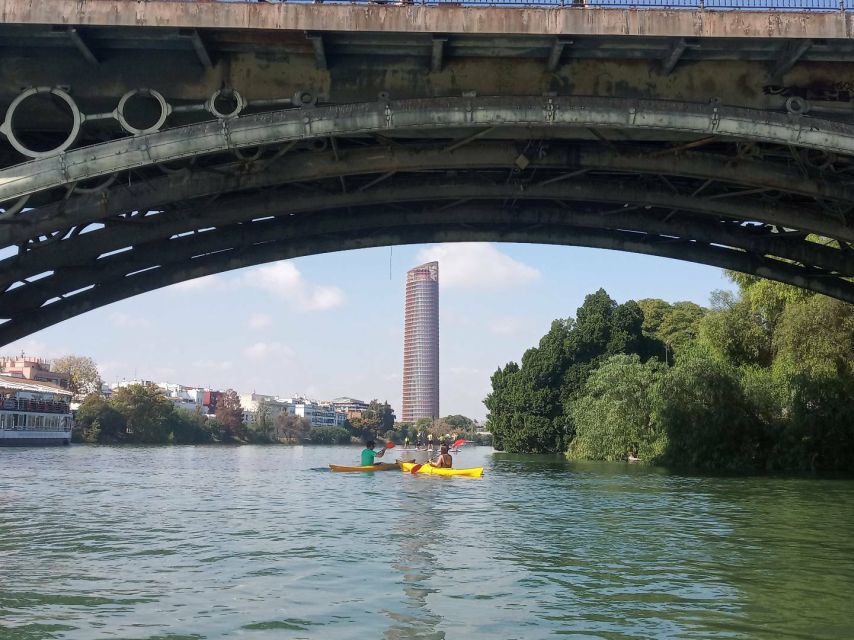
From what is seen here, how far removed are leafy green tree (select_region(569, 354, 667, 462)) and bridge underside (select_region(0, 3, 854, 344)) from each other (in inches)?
936

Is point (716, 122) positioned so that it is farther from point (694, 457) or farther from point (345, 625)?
point (694, 457)

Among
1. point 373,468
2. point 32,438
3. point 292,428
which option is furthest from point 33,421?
point 292,428

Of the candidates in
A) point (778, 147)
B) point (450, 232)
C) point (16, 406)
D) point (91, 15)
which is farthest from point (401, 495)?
point (16, 406)

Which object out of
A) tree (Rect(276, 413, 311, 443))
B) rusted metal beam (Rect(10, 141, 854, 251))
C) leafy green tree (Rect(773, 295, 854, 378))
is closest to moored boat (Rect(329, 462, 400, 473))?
leafy green tree (Rect(773, 295, 854, 378))

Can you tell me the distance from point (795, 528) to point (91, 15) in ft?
53.0

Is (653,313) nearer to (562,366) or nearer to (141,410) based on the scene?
(562,366)

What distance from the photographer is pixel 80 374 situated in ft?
389

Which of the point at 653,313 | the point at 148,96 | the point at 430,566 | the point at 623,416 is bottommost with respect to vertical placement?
the point at 430,566

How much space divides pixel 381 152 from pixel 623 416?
33.0 metres

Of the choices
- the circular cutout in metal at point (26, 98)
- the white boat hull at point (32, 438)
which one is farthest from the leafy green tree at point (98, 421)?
the circular cutout in metal at point (26, 98)

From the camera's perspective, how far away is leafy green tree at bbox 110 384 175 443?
10281cm

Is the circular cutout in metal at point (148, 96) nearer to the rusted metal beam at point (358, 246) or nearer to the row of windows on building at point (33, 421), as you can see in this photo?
the rusted metal beam at point (358, 246)

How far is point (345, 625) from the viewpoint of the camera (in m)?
9.09

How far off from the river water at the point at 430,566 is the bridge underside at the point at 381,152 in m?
5.90
